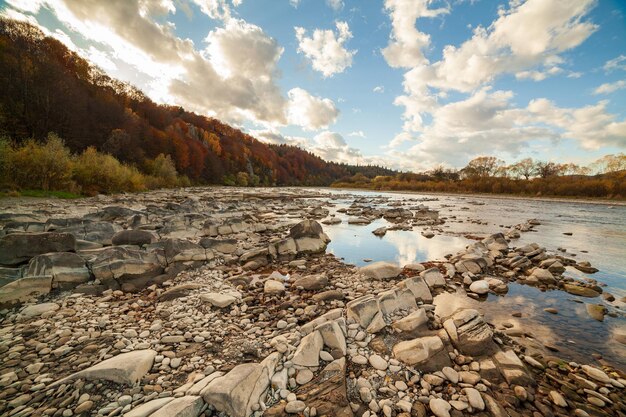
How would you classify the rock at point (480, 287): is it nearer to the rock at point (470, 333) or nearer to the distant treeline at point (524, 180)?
the rock at point (470, 333)

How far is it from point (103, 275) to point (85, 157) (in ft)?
72.5

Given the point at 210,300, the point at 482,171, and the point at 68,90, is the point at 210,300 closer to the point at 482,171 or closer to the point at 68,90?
the point at 68,90

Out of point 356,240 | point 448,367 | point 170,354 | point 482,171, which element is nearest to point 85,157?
point 356,240

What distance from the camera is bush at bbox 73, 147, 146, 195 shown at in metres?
18.7

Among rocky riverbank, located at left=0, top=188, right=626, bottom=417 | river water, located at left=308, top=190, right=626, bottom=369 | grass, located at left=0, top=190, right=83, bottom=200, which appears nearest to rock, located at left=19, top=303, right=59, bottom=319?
rocky riverbank, located at left=0, top=188, right=626, bottom=417

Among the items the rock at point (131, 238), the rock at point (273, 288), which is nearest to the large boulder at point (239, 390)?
the rock at point (273, 288)

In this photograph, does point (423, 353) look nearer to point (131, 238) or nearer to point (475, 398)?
point (475, 398)

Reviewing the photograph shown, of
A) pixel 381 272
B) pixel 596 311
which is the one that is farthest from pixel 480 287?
pixel 381 272

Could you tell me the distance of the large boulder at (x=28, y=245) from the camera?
4.96 meters

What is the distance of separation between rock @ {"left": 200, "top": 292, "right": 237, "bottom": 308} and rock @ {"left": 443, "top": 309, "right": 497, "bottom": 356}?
3790 millimetres

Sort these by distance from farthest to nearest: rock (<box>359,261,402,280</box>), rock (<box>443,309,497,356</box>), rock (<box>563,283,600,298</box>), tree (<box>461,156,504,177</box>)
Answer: tree (<box>461,156,504,177</box>)
rock (<box>359,261,402,280</box>)
rock (<box>563,283,600,298</box>)
rock (<box>443,309,497,356</box>)

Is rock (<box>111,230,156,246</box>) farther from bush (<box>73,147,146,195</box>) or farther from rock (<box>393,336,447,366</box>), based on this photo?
bush (<box>73,147,146,195</box>)

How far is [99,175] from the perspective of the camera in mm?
20078

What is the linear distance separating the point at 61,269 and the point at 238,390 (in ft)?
16.7
